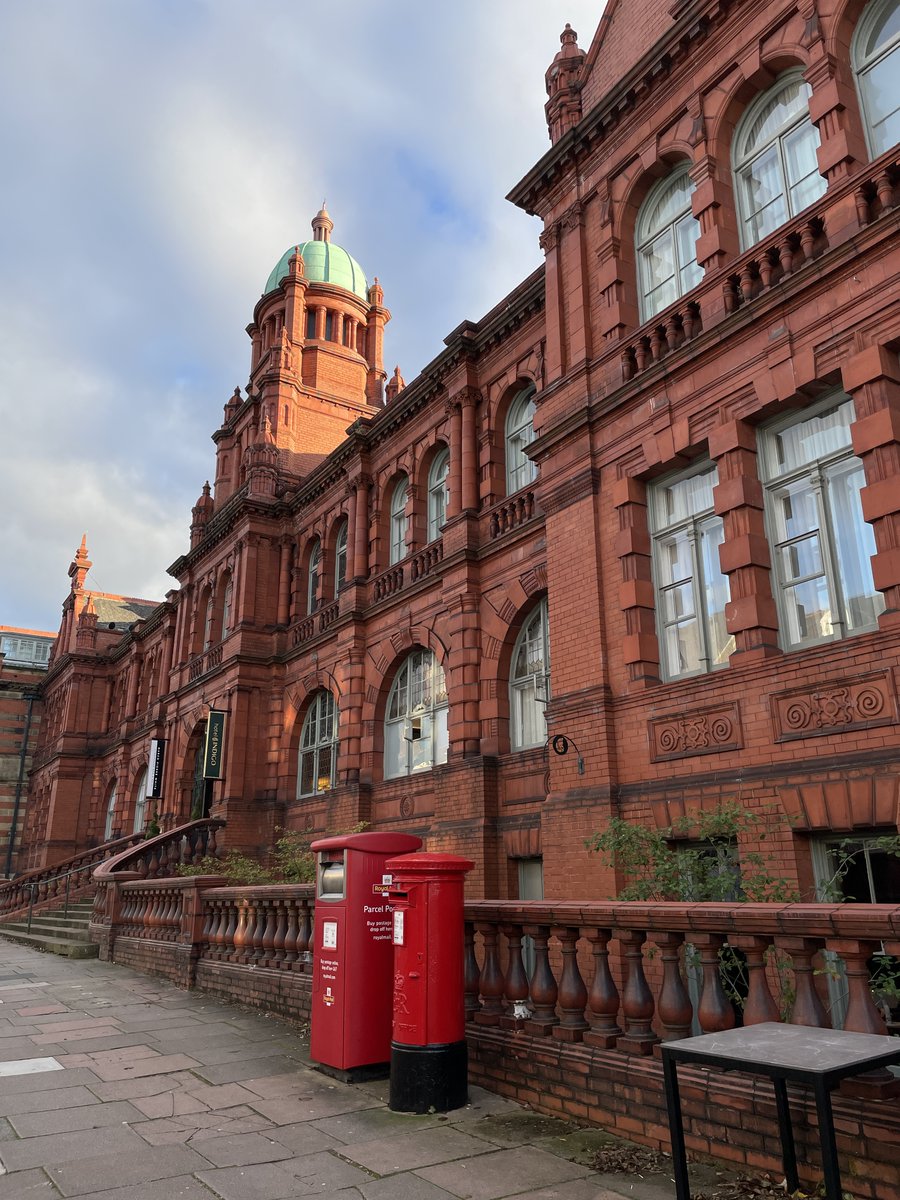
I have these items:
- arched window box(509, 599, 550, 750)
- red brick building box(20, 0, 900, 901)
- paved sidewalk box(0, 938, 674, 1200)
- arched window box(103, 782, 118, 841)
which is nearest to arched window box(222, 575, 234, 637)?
red brick building box(20, 0, 900, 901)

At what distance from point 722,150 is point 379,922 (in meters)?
9.97

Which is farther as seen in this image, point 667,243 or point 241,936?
point 667,243

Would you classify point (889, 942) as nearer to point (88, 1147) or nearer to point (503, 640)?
point (88, 1147)

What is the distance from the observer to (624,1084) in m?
5.55

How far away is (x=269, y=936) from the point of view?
10.4 metres

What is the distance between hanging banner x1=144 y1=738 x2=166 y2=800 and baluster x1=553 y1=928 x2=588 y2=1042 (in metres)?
24.9

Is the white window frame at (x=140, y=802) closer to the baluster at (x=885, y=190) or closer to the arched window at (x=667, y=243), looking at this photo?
the arched window at (x=667, y=243)

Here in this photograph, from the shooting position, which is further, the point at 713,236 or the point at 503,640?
the point at 503,640

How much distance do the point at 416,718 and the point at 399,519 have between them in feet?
17.1

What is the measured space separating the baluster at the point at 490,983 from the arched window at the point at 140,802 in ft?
96.3

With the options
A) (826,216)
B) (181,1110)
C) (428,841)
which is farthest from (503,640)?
(181,1110)

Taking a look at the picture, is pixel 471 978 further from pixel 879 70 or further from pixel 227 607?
pixel 227 607

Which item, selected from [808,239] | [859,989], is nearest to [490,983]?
[859,989]

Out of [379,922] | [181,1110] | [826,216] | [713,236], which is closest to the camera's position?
[181,1110]
